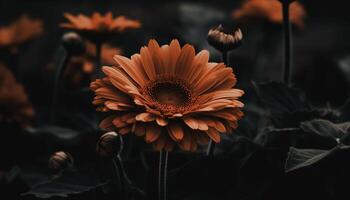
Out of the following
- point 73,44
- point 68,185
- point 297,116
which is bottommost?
point 68,185

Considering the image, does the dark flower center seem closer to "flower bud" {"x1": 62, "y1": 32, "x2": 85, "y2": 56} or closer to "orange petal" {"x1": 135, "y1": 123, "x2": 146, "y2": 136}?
"orange petal" {"x1": 135, "y1": 123, "x2": 146, "y2": 136}

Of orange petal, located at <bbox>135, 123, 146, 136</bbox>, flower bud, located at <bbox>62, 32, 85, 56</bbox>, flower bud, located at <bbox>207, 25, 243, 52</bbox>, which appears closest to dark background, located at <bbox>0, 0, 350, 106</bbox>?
flower bud, located at <bbox>62, 32, 85, 56</bbox>

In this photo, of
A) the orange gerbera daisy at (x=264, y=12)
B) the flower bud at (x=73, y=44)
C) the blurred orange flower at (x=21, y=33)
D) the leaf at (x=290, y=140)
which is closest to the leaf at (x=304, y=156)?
the leaf at (x=290, y=140)

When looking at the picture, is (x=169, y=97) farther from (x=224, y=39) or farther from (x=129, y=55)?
(x=129, y=55)

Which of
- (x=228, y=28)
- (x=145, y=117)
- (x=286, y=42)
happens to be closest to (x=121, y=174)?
(x=145, y=117)

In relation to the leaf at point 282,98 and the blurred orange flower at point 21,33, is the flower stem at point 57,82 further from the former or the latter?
the leaf at point 282,98

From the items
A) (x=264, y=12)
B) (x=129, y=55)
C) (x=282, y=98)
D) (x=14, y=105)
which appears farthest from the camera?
(x=129, y=55)

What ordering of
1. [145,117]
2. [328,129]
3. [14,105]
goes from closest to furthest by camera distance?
[145,117] → [328,129] → [14,105]
